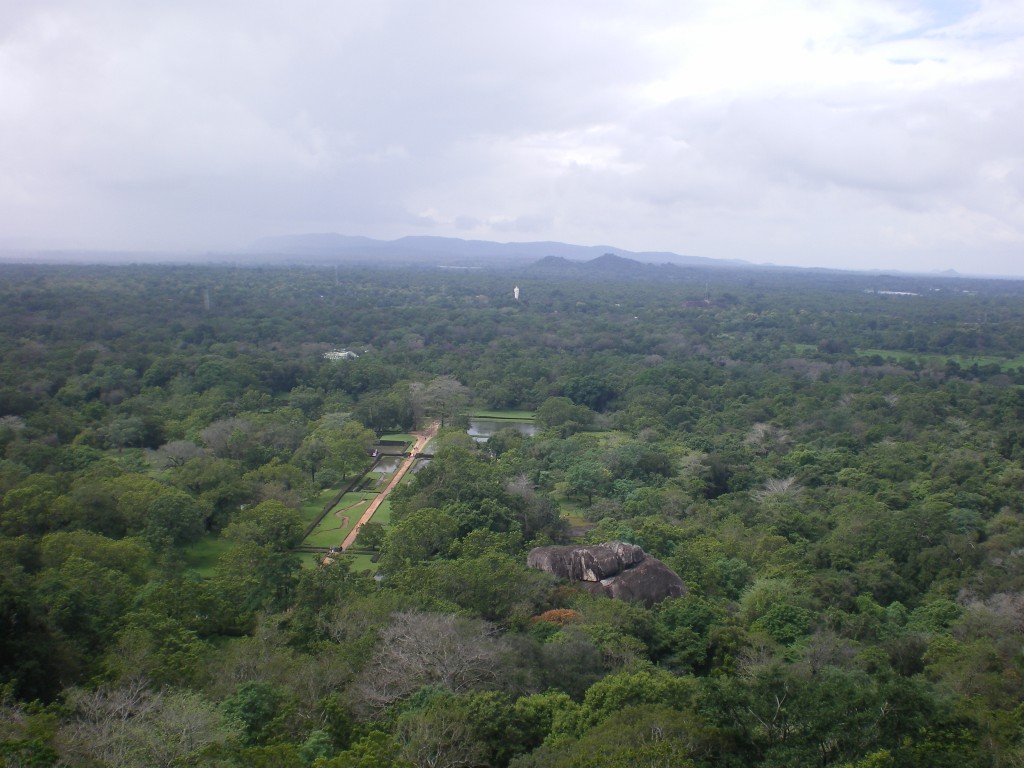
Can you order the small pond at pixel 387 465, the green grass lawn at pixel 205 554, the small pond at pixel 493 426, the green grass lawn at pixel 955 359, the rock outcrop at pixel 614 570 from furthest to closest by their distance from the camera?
the green grass lawn at pixel 955 359, the small pond at pixel 493 426, the small pond at pixel 387 465, the green grass lawn at pixel 205 554, the rock outcrop at pixel 614 570

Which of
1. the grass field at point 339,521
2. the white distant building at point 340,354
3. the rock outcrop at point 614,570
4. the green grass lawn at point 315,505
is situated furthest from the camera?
the white distant building at point 340,354

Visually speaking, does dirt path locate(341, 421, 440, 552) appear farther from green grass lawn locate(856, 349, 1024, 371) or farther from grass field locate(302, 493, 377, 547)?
green grass lawn locate(856, 349, 1024, 371)

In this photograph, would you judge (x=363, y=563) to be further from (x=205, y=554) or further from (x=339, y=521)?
(x=205, y=554)

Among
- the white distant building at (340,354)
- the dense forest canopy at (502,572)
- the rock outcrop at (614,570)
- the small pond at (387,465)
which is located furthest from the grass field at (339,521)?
the white distant building at (340,354)

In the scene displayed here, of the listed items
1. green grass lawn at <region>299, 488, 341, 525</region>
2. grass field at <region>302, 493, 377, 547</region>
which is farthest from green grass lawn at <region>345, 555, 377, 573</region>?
green grass lawn at <region>299, 488, 341, 525</region>

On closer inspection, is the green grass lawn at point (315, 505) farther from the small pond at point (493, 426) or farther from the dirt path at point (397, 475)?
the small pond at point (493, 426)

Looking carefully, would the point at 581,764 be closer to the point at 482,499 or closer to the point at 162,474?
the point at 482,499

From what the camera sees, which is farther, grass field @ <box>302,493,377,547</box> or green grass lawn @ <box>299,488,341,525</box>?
green grass lawn @ <box>299,488,341,525</box>
